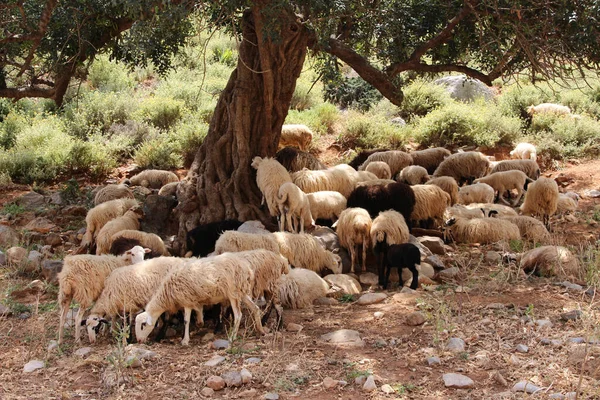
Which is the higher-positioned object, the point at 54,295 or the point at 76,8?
the point at 76,8

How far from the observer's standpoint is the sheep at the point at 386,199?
388 inches

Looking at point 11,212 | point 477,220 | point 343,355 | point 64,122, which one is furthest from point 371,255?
point 64,122

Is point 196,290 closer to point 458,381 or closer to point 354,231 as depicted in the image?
point 458,381

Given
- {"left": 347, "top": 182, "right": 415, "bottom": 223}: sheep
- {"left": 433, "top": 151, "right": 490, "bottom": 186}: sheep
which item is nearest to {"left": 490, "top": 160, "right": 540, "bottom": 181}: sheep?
{"left": 433, "top": 151, "right": 490, "bottom": 186}: sheep

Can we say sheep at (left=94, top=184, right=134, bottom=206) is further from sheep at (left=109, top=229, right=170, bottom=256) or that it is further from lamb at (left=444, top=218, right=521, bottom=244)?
lamb at (left=444, top=218, right=521, bottom=244)

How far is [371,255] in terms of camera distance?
905 centimetres

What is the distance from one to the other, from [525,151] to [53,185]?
10323 mm

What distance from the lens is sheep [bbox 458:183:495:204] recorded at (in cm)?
1188

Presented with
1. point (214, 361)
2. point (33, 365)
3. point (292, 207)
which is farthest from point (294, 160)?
point (33, 365)

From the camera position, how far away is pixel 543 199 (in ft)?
36.0

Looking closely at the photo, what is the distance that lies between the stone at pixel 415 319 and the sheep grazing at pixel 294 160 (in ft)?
16.5

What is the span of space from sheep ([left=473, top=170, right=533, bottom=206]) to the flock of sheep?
0.02 meters

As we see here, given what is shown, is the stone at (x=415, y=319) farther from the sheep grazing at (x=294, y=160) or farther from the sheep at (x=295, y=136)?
the sheep at (x=295, y=136)

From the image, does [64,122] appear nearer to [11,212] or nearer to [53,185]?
[53,185]
